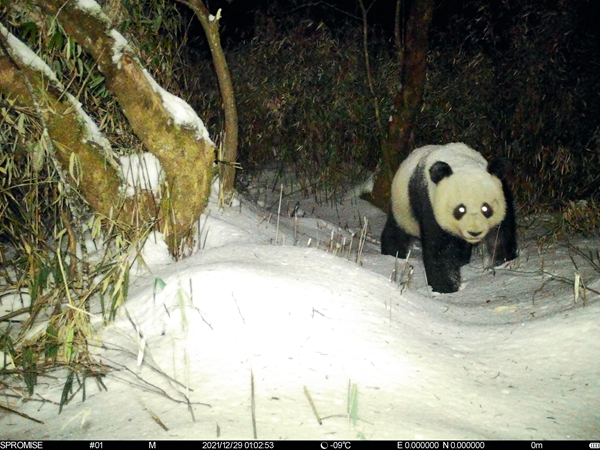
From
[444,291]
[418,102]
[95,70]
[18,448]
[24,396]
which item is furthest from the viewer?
[418,102]

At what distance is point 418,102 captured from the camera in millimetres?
6793

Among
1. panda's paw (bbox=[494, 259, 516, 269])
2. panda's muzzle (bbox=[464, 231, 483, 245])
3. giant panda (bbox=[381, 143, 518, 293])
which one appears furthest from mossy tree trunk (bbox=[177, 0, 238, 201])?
panda's paw (bbox=[494, 259, 516, 269])

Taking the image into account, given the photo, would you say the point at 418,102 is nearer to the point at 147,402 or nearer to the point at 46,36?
the point at 46,36

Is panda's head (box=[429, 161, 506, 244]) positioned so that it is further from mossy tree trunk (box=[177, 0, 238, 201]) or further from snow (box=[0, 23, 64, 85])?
snow (box=[0, 23, 64, 85])

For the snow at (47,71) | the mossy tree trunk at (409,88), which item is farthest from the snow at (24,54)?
the mossy tree trunk at (409,88)

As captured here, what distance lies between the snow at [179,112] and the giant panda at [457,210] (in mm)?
1780

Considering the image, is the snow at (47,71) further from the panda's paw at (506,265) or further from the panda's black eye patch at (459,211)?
the panda's paw at (506,265)

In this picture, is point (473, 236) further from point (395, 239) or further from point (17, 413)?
point (17, 413)

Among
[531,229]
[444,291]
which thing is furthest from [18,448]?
[531,229]

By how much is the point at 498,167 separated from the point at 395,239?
54.0 inches

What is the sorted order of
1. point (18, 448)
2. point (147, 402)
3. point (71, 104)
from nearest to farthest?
point (18, 448) → point (147, 402) → point (71, 104)

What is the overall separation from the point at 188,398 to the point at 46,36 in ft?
8.43

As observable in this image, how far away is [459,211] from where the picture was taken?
4688 millimetres

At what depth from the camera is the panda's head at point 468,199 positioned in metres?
4.64
